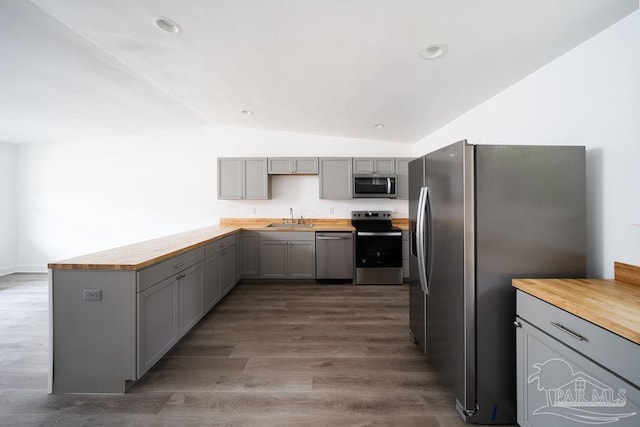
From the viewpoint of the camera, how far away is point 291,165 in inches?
172

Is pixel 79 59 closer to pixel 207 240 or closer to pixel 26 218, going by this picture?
pixel 207 240

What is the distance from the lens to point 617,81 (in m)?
1.50

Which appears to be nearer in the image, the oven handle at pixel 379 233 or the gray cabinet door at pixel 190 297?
the gray cabinet door at pixel 190 297

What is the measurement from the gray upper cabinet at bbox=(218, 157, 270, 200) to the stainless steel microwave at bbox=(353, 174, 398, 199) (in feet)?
5.20

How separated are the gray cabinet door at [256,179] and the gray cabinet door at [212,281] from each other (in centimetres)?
145

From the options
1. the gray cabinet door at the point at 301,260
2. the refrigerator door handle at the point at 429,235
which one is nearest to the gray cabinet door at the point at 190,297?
the gray cabinet door at the point at 301,260

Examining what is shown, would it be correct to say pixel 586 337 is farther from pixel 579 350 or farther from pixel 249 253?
pixel 249 253

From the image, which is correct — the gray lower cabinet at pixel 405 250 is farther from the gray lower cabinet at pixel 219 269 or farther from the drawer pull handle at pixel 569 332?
the drawer pull handle at pixel 569 332

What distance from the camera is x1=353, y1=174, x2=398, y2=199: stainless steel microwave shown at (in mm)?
4336

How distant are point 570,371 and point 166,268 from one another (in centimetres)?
257

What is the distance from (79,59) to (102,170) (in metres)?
2.90

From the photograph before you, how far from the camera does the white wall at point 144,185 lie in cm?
459

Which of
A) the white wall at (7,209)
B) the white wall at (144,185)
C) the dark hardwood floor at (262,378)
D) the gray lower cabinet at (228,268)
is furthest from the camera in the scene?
the white wall at (144,185)

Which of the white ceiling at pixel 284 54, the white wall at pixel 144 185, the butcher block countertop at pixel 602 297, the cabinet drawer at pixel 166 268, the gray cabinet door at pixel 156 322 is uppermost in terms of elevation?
the white ceiling at pixel 284 54
